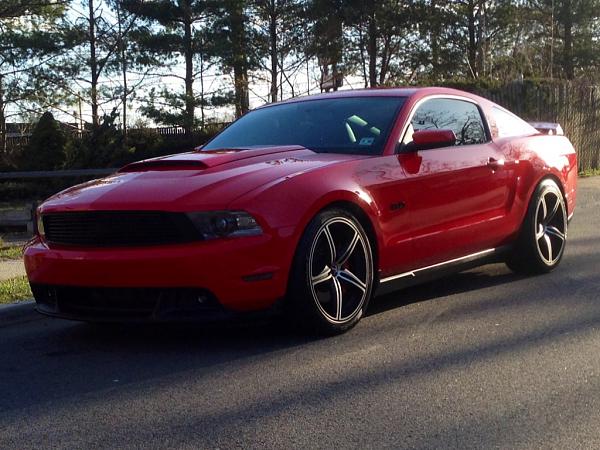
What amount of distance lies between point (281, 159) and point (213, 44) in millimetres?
26614

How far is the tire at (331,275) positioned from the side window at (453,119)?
1176 millimetres

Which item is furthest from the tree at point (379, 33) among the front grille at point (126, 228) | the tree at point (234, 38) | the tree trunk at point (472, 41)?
the front grille at point (126, 228)

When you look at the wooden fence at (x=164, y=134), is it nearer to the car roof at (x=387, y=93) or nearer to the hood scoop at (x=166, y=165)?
the car roof at (x=387, y=93)

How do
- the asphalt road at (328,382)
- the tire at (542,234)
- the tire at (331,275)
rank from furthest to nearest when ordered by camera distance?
the tire at (542,234)
the tire at (331,275)
the asphalt road at (328,382)

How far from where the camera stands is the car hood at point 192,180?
4359mm

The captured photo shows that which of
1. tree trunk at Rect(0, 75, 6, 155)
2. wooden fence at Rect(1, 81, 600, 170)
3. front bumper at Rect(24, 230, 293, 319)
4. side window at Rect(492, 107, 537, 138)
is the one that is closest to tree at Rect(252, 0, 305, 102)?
tree trunk at Rect(0, 75, 6, 155)

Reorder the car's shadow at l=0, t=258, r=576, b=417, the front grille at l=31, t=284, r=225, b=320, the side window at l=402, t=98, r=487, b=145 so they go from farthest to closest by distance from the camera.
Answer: the side window at l=402, t=98, r=487, b=145 → the front grille at l=31, t=284, r=225, b=320 → the car's shadow at l=0, t=258, r=576, b=417

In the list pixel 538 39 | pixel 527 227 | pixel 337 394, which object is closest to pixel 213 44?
pixel 538 39

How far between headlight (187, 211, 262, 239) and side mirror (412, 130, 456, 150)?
1.49 m

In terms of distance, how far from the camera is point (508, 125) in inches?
262

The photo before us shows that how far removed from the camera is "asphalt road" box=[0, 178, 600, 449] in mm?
3309

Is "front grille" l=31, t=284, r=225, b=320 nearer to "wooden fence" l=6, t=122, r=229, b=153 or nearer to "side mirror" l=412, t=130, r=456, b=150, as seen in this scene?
"side mirror" l=412, t=130, r=456, b=150

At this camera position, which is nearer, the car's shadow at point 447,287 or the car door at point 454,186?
the car door at point 454,186

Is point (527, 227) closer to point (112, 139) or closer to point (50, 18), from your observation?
point (112, 139)
